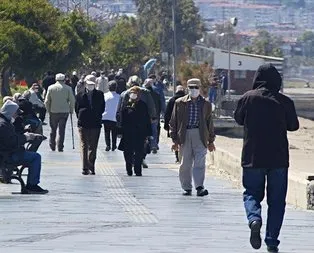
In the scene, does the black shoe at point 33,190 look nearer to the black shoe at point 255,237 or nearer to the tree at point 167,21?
the black shoe at point 255,237

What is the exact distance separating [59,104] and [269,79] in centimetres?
1750

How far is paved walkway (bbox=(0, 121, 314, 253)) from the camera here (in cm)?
1289

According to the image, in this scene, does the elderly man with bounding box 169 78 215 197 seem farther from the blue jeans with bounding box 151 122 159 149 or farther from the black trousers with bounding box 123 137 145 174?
the blue jeans with bounding box 151 122 159 149

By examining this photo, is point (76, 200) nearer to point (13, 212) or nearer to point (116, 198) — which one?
point (116, 198)

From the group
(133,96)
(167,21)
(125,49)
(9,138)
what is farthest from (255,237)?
(167,21)

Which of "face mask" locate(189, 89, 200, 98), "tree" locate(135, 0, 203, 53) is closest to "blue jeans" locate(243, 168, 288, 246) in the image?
"face mask" locate(189, 89, 200, 98)

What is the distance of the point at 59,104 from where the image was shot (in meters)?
30.3

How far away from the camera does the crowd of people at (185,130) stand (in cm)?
1296

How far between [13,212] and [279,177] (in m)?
4.19

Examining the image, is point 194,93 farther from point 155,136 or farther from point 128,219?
point 155,136

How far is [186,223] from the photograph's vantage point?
15.2 meters

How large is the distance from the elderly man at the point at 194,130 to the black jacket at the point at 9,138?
2.08 metres

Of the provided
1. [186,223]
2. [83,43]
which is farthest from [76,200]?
[83,43]

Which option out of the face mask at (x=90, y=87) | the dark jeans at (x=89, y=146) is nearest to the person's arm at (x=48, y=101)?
the face mask at (x=90, y=87)
